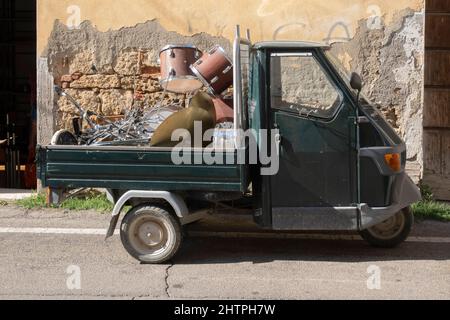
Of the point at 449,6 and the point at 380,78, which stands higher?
the point at 449,6

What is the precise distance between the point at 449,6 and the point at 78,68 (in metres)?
5.25

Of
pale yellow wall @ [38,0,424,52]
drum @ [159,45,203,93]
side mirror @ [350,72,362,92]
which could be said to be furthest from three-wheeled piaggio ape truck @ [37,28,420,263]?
pale yellow wall @ [38,0,424,52]

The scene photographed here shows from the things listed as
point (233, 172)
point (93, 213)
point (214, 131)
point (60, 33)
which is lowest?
point (93, 213)

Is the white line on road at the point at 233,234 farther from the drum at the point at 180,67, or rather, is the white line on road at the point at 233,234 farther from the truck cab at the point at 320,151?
the drum at the point at 180,67

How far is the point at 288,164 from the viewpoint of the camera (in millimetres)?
5480

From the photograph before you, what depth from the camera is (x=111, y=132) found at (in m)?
6.46

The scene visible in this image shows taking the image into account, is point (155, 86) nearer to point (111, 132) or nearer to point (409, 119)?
point (111, 132)

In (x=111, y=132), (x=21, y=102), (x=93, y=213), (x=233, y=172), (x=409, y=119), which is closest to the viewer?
(x=233, y=172)

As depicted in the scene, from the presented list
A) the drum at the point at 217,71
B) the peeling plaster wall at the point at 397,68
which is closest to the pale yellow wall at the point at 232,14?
the peeling plaster wall at the point at 397,68

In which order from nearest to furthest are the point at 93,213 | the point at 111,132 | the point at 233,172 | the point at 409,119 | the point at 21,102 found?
the point at 233,172, the point at 111,132, the point at 93,213, the point at 409,119, the point at 21,102

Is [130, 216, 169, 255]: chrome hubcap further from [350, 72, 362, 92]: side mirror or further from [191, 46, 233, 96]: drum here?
[350, 72, 362, 92]: side mirror

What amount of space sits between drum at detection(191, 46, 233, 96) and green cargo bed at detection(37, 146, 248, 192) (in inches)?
40.4

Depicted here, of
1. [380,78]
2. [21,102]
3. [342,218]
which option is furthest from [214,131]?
[21,102]

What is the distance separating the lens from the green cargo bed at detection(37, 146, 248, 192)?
5.41 m
